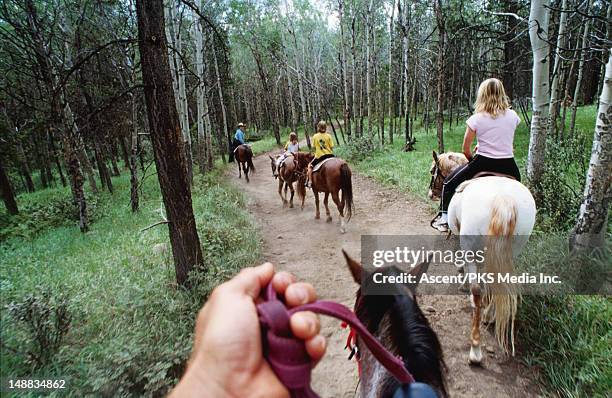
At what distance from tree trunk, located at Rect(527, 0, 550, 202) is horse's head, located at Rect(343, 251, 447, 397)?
548 cm

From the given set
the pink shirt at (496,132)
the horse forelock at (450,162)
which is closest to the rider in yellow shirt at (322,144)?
the horse forelock at (450,162)

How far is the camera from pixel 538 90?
576 cm

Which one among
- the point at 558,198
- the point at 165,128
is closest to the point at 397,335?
the point at 165,128

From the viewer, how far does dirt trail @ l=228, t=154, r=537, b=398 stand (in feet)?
10.8

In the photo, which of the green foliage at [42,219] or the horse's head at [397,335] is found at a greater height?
the horse's head at [397,335]

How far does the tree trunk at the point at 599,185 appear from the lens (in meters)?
3.80

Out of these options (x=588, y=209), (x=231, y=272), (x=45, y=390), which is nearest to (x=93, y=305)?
(x=45, y=390)

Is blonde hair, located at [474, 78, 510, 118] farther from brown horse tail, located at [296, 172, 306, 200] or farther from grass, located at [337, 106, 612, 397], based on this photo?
brown horse tail, located at [296, 172, 306, 200]

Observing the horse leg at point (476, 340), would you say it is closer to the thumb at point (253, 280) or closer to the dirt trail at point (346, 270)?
the dirt trail at point (346, 270)

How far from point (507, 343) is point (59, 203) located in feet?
41.2

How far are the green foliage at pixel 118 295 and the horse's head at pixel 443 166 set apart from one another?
3611mm

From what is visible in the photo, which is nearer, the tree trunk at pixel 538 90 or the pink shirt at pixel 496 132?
the pink shirt at pixel 496 132

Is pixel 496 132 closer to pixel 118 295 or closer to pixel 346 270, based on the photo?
pixel 346 270

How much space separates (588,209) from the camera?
13.0 feet
